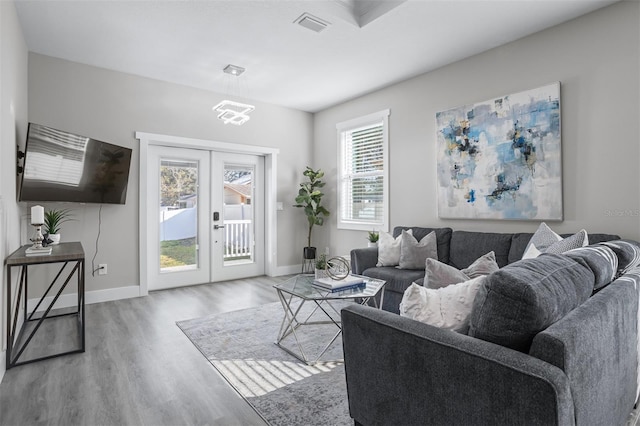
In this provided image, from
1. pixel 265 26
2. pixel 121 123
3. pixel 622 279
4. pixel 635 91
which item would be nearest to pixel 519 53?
pixel 635 91

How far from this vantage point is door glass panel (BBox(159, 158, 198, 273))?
489 cm

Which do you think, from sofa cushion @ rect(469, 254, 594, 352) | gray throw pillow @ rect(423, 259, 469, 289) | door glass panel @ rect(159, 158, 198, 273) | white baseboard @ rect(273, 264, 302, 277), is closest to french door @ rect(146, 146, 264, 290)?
door glass panel @ rect(159, 158, 198, 273)

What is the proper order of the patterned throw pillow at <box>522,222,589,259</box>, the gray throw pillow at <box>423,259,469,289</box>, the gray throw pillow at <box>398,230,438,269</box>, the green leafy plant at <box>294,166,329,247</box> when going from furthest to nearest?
the green leafy plant at <box>294,166,329,247</box>
the gray throw pillow at <box>398,230,438,269</box>
the patterned throw pillow at <box>522,222,589,259</box>
the gray throw pillow at <box>423,259,469,289</box>

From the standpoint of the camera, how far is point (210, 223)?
206 inches

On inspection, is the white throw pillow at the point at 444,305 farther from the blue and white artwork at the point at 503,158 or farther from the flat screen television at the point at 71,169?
the flat screen television at the point at 71,169

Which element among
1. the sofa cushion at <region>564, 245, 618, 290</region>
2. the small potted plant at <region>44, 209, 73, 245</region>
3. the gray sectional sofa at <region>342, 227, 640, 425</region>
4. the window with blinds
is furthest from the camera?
the window with blinds

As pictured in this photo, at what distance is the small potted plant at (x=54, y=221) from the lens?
3.51m

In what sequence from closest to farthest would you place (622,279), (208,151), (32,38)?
(622,279)
(32,38)
(208,151)

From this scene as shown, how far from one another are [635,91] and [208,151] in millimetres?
4747

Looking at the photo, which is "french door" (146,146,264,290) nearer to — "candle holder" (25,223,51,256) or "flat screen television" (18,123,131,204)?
"flat screen television" (18,123,131,204)

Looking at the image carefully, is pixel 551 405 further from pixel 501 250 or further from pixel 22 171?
pixel 22 171

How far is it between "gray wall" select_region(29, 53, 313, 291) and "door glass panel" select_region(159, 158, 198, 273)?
430 millimetres

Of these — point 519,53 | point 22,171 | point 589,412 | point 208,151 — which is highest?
point 519,53

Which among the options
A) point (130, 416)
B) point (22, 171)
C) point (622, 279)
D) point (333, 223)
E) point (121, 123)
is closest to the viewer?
point (622, 279)
